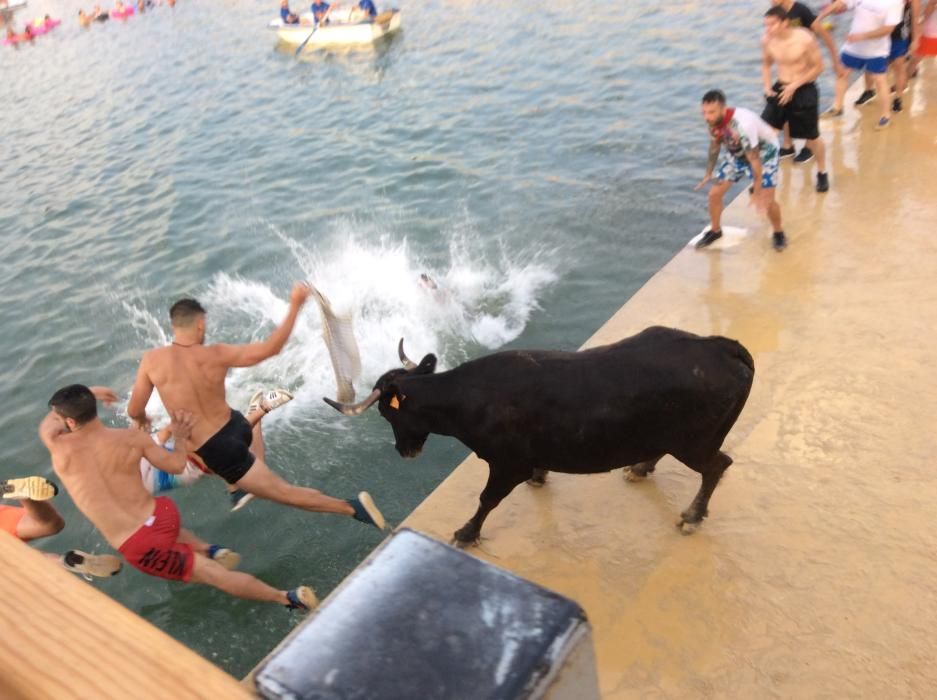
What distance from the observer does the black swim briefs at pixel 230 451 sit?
523 cm

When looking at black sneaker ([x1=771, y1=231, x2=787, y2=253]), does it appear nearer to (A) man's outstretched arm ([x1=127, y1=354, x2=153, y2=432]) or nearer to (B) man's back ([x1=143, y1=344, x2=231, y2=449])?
(B) man's back ([x1=143, y1=344, x2=231, y2=449])

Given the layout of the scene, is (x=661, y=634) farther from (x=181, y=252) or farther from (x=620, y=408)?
(x=181, y=252)

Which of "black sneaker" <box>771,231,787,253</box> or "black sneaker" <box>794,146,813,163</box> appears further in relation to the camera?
"black sneaker" <box>794,146,813,163</box>

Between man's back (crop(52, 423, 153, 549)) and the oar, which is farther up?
the oar

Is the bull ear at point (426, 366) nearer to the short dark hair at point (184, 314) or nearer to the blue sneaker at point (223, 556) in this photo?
the short dark hair at point (184, 314)

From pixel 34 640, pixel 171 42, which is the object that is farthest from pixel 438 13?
pixel 34 640

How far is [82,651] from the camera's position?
3.67 ft

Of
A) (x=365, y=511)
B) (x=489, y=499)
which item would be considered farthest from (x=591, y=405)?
(x=365, y=511)

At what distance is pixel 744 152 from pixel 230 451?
5.50 metres

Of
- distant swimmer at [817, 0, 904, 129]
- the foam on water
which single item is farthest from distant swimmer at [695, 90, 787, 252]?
distant swimmer at [817, 0, 904, 129]

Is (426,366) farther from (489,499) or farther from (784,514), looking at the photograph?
(784,514)

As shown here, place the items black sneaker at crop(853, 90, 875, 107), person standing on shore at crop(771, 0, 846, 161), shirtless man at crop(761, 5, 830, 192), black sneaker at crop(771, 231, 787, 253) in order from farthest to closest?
black sneaker at crop(853, 90, 875, 107)
person standing on shore at crop(771, 0, 846, 161)
shirtless man at crop(761, 5, 830, 192)
black sneaker at crop(771, 231, 787, 253)

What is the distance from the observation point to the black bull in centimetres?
409

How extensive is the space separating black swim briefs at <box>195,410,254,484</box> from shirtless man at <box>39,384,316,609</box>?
1.44 feet
